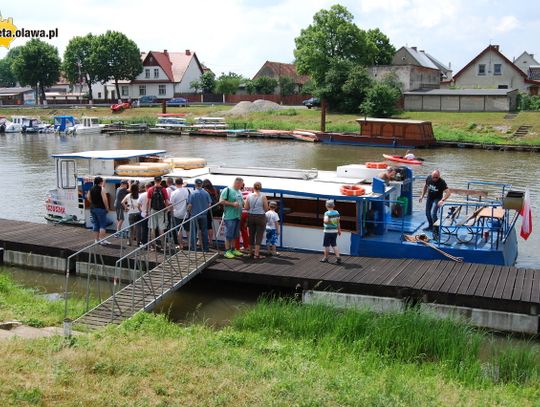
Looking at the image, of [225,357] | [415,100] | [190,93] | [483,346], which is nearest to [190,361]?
[225,357]

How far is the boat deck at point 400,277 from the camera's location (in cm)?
1336

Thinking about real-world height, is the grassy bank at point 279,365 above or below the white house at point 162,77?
below

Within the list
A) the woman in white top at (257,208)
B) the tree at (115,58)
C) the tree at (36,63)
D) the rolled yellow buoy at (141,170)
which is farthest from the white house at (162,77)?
the woman in white top at (257,208)

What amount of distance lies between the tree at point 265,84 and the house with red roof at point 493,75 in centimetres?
2815

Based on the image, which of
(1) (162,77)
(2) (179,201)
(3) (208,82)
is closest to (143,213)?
(2) (179,201)

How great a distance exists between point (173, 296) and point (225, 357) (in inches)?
245

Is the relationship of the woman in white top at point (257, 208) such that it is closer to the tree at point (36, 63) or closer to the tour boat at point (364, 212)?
the tour boat at point (364, 212)

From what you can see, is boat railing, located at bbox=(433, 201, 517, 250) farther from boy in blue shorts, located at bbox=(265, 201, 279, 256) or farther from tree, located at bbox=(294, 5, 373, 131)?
tree, located at bbox=(294, 5, 373, 131)

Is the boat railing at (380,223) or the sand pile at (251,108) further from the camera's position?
the sand pile at (251,108)

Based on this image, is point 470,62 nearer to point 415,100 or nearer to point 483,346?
point 415,100

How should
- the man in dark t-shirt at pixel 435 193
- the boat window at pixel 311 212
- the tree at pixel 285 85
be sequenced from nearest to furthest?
the boat window at pixel 311 212, the man in dark t-shirt at pixel 435 193, the tree at pixel 285 85

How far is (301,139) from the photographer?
209 ft

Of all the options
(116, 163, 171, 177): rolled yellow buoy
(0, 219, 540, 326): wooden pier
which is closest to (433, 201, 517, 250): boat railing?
(0, 219, 540, 326): wooden pier

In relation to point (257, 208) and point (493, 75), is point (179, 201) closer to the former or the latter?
point (257, 208)
